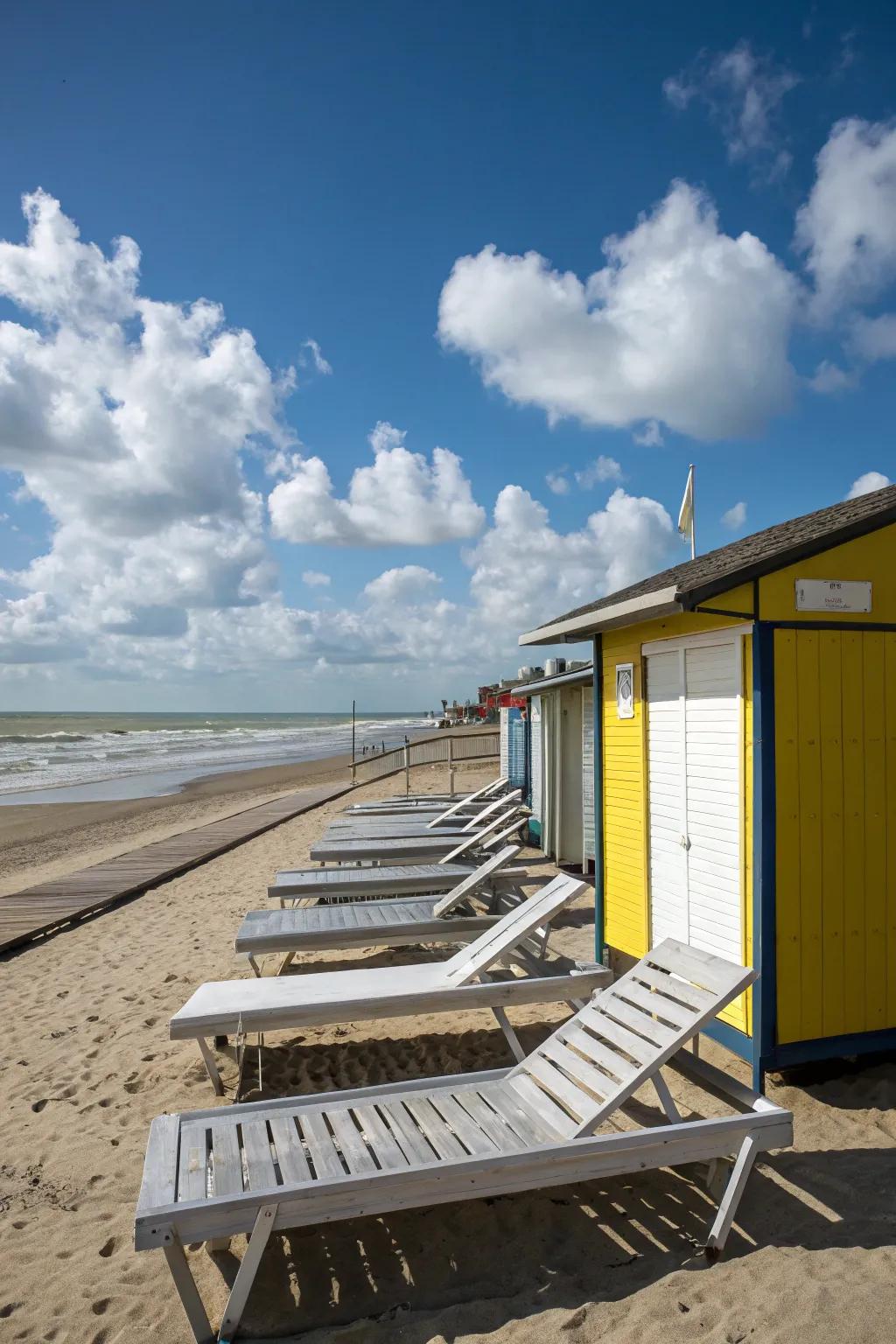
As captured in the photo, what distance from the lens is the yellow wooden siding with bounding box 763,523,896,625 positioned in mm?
4418

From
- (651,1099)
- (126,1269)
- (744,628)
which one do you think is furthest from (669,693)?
(126,1269)

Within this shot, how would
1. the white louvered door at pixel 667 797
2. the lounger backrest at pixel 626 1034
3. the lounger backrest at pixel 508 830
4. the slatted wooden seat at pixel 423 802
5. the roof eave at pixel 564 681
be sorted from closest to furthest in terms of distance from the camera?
1. the lounger backrest at pixel 626 1034
2. the white louvered door at pixel 667 797
3. the lounger backrest at pixel 508 830
4. the roof eave at pixel 564 681
5. the slatted wooden seat at pixel 423 802

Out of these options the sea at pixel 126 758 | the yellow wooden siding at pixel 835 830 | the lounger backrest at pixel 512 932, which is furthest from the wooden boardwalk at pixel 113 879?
the sea at pixel 126 758

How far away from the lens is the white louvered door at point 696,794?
4613 mm

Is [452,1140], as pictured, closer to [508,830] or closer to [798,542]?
[798,542]

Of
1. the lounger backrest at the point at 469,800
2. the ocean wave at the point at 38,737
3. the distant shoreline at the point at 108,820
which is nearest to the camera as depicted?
the lounger backrest at the point at 469,800

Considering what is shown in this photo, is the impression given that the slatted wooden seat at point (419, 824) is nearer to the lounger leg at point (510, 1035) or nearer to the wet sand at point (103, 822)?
the wet sand at point (103, 822)

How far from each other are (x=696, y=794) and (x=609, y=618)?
1.24 m

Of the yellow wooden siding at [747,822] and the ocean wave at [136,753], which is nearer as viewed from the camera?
the yellow wooden siding at [747,822]

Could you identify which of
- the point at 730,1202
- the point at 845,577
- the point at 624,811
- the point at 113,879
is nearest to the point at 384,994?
the point at 730,1202

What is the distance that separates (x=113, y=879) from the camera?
33.7 ft

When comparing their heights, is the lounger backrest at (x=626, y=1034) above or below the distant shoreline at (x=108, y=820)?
above

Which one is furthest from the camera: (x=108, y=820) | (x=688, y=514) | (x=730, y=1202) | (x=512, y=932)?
(x=108, y=820)

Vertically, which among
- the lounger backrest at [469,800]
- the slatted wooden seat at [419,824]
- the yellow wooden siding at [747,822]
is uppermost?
the yellow wooden siding at [747,822]
